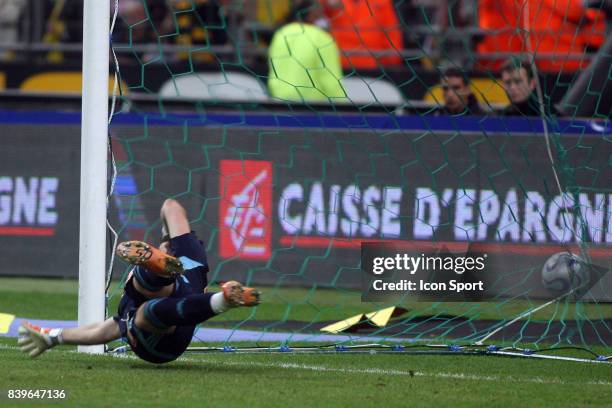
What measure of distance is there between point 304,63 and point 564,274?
4.20 metres

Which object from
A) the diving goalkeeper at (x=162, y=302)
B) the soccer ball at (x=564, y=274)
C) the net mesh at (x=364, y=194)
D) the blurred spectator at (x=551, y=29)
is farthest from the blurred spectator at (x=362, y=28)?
the diving goalkeeper at (x=162, y=302)

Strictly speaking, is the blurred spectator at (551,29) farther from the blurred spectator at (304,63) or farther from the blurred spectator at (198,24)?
the blurred spectator at (198,24)

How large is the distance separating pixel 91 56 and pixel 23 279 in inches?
183

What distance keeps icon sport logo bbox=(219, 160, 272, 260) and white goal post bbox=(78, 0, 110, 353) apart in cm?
352

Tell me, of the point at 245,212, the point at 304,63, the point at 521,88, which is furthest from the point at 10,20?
the point at 521,88

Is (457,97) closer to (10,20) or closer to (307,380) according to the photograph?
(307,380)

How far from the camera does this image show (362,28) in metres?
13.9

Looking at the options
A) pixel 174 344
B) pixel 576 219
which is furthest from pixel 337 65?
pixel 174 344

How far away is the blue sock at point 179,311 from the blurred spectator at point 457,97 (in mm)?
4430

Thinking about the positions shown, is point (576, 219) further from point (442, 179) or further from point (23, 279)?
point (23, 279)

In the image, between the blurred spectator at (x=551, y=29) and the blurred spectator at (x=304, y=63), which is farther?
the blurred spectator at (x=551, y=29)

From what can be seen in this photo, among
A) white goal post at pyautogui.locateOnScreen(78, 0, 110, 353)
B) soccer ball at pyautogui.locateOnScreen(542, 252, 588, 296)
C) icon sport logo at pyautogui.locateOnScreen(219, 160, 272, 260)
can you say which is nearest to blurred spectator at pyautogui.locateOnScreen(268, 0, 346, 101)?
icon sport logo at pyautogui.locateOnScreen(219, 160, 272, 260)

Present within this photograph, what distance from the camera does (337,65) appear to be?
39.9 ft

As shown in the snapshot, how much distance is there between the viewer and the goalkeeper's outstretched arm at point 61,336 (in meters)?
6.19
